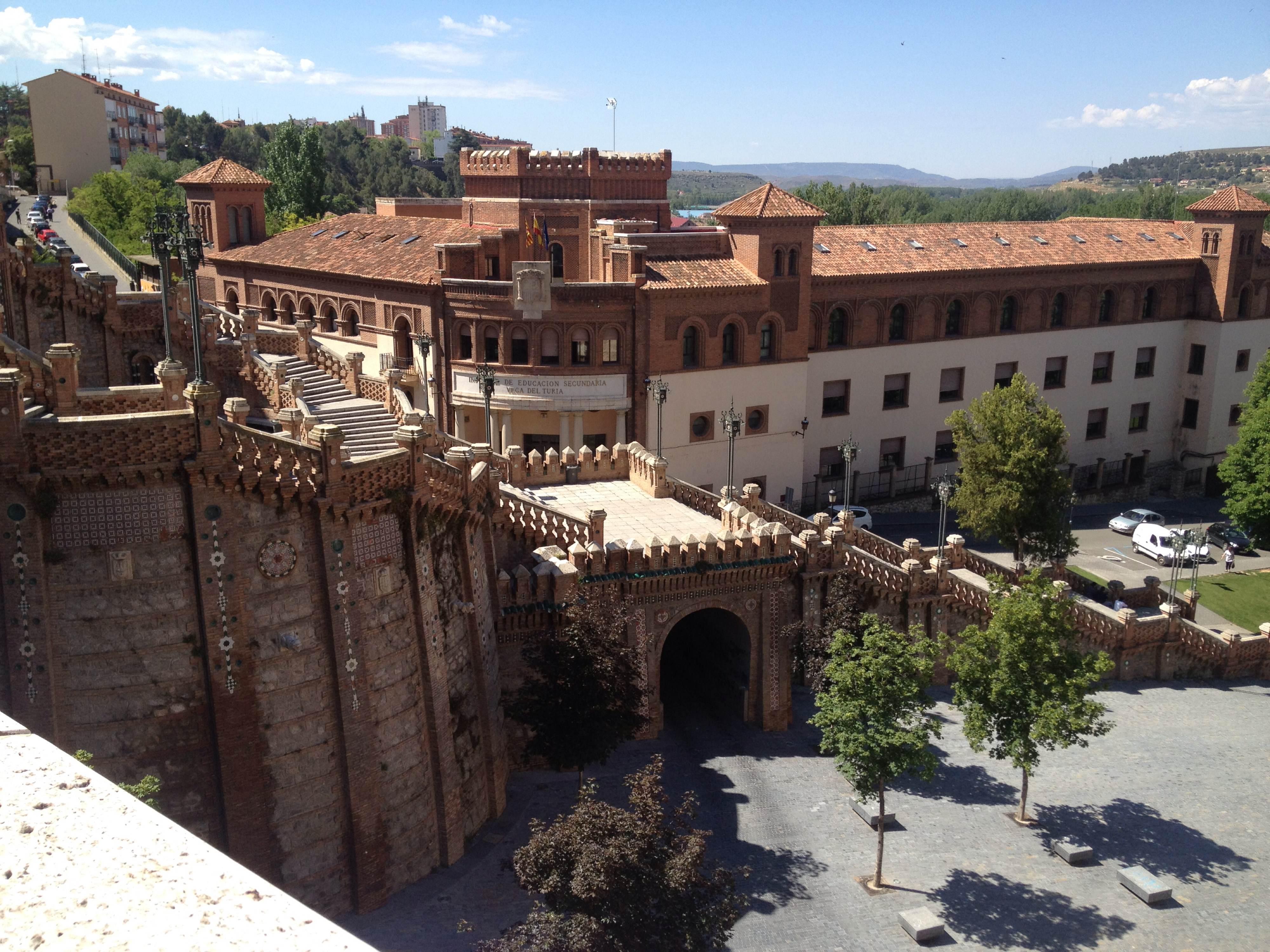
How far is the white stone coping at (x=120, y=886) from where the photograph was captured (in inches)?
135

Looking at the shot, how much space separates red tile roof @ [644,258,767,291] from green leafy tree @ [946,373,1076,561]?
9735 millimetres

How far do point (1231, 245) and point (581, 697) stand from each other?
146 ft

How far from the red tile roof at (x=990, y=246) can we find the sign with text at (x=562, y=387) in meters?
9.23

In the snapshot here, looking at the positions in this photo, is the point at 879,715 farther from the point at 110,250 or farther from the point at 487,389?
the point at 110,250

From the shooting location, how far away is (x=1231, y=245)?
52156 millimetres

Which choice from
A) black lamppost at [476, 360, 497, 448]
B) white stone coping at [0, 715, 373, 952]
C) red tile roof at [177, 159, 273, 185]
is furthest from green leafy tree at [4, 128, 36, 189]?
white stone coping at [0, 715, 373, 952]

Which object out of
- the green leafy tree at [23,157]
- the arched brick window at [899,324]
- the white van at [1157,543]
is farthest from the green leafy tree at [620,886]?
the green leafy tree at [23,157]

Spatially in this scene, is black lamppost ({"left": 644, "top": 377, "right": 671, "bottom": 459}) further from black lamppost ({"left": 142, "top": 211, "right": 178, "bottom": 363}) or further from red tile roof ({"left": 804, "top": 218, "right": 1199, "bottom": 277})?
black lamppost ({"left": 142, "top": 211, "right": 178, "bottom": 363})

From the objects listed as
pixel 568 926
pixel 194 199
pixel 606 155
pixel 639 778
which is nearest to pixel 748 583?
pixel 639 778

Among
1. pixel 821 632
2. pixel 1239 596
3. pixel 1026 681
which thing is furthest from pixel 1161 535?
pixel 1026 681

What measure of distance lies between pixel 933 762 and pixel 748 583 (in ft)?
21.5

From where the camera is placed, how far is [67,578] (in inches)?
616

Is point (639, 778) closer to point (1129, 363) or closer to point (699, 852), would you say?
point (699, 852)

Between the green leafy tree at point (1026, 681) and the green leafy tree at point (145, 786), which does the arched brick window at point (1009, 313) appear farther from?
the green leafy tree at point (145, 786)
